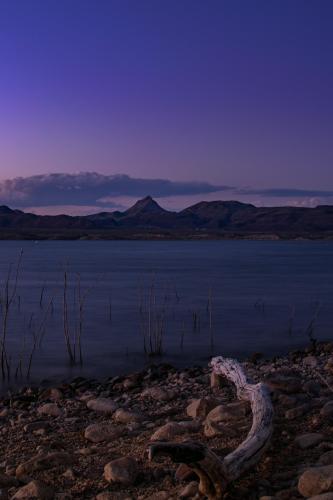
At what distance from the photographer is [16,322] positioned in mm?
22391

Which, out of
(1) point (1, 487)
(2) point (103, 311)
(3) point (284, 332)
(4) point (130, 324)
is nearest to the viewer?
(1) point (1, 487)

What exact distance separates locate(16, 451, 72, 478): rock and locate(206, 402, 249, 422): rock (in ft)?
4.83

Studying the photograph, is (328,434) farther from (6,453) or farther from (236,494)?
(6,453)

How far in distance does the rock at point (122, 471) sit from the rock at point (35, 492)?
47 centimetres

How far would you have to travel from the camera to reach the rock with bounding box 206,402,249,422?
6.65 metres

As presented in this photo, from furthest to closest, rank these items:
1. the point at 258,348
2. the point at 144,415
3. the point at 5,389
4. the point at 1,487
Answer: the point at 258,348 < the point at 5,389 < the point at 144,415 < the point at 1,487

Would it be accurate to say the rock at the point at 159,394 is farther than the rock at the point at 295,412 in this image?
Yes

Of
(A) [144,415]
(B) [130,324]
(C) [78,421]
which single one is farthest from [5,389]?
(B) [130,324]

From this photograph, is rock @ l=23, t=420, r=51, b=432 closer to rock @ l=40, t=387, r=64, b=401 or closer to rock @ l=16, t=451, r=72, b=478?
rock @ l=16, t=451, r=72, b=478

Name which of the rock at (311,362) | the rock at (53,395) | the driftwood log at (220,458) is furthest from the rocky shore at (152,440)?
Result: the rock at (311,362)

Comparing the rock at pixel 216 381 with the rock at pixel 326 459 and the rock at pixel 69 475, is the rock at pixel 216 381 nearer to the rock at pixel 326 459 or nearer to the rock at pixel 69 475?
the rock at pixel 69 475

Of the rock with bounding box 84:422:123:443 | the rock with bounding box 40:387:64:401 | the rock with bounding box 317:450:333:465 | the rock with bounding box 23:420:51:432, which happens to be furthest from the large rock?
the rock with bounding box 40:387:64:401

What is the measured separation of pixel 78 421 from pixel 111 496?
3.40 m

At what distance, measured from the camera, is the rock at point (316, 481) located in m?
4.55
